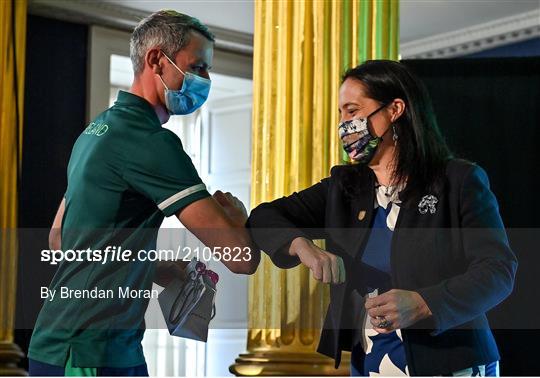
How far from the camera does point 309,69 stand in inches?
145

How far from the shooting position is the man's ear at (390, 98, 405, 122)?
205 cm

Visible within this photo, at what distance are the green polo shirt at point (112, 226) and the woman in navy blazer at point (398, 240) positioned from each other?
26cm

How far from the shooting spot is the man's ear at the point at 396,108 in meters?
2.05

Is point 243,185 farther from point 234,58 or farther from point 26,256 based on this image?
point 26,256

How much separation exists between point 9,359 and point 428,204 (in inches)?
138

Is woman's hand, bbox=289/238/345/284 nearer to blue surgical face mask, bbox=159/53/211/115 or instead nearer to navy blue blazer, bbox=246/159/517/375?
navy blue blazer, bbox=246/159/517/375

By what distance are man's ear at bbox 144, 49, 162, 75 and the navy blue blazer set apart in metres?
0.40

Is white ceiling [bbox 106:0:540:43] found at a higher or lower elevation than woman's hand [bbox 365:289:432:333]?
higher

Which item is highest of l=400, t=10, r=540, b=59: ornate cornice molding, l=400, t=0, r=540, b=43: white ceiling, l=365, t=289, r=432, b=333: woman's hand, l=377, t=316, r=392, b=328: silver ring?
l=400, t=0, r=540, b=43: white ceiling

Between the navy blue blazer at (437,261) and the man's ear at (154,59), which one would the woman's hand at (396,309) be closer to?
the navy blue blazer at (437,261)

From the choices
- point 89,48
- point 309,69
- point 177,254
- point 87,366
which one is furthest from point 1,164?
point 87,366

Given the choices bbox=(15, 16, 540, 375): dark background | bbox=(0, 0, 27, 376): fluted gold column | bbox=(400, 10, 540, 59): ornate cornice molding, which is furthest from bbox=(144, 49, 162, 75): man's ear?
bbox=(400, 10, 540, 59): ornate cornice molding

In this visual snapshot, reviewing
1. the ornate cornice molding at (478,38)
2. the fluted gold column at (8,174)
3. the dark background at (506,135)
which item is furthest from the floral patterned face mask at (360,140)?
the ornate cornice molding at (478,38)

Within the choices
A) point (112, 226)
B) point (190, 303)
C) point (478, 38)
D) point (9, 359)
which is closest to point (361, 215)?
point (190, 303)
